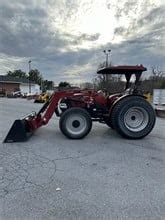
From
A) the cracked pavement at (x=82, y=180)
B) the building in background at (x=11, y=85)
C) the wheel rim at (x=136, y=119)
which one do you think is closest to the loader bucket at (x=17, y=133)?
the cracked pavement at (x=82, y=180)

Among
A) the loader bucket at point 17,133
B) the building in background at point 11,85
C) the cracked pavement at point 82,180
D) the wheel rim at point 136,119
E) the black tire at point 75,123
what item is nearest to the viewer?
the cracked pavement at point 82,180

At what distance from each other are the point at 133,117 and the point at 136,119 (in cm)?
11

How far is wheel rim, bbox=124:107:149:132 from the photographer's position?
5.86m

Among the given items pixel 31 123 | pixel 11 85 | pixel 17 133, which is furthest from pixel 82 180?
pixel 11 85

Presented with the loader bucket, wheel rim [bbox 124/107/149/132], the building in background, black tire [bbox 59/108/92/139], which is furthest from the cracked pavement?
the building in background

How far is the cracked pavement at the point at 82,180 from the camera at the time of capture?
8.12ft

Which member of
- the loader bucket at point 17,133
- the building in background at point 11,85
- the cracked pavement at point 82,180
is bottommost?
the cracked pavement at point 82,180

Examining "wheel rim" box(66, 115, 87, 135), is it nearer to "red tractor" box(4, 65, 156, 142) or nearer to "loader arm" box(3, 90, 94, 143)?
"red tractor" box(4, 65, 156, 142)

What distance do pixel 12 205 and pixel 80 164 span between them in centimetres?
158

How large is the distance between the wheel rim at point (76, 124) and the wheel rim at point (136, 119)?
121 centimetres

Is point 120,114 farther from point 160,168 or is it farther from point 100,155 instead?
point 160,168

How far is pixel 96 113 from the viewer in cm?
629

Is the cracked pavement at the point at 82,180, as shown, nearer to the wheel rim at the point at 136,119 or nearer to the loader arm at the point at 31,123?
the loader arm at the point at 31,123

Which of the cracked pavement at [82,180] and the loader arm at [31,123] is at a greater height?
the loader arm at [31,123]
